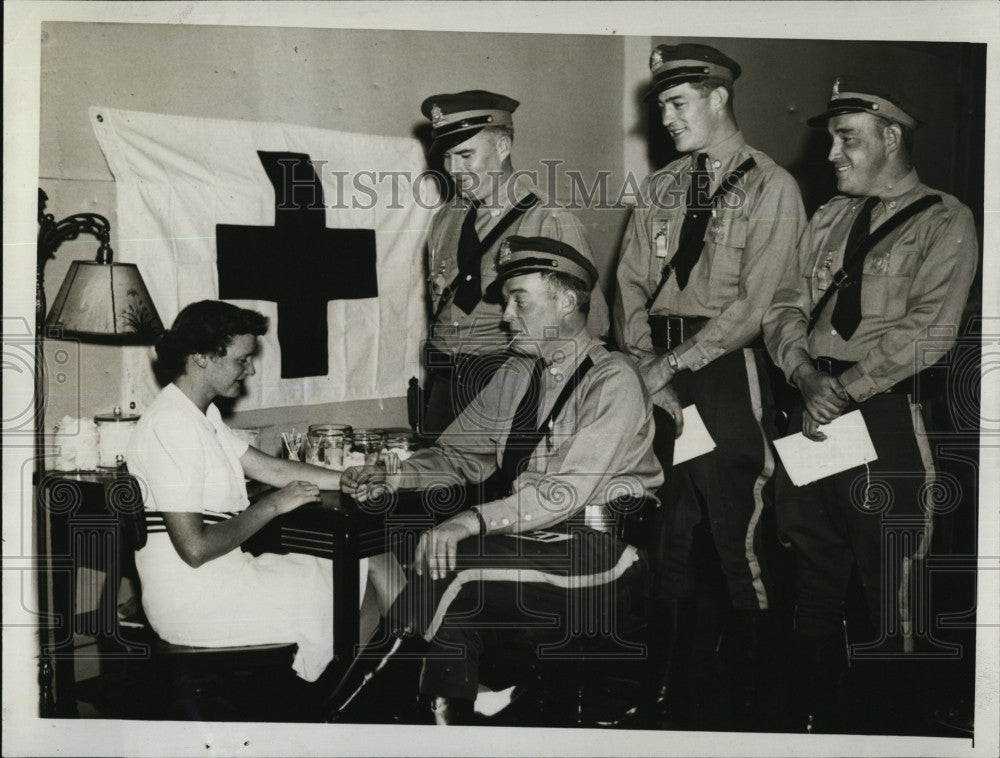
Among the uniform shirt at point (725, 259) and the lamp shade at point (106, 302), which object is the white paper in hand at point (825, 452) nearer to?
the uniform shirt at point (725, 259)

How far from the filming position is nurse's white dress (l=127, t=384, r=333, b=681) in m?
2.16

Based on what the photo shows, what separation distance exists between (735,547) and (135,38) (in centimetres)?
193

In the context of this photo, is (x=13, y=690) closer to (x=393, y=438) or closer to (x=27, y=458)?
(x=27, y=458)

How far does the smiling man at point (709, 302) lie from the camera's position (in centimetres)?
220

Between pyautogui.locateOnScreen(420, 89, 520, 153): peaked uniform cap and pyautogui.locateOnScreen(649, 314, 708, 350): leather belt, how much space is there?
62 cm

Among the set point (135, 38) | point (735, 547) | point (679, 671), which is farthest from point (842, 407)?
point (135, 38)

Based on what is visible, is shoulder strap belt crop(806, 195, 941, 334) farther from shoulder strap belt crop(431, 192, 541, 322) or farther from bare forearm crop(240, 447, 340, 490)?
bare forearm crop(240, 447, 340, 490)

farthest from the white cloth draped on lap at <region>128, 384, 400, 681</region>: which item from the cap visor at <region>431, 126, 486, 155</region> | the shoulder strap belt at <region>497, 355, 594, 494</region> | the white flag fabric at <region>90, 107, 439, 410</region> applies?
the cap visor at <region>431, 126, 486, 155</region>

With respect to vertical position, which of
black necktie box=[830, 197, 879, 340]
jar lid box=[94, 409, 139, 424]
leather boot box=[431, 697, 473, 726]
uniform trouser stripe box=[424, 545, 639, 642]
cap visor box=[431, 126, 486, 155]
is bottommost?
leather boot box=[431, 697, 473, 726]

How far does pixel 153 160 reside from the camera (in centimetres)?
219

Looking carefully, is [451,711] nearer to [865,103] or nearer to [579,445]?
[579,445]

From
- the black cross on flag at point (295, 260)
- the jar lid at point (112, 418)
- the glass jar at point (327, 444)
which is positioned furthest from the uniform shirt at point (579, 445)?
the jar lid at point (112, 418)

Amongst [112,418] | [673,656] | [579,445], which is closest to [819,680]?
[673,656]

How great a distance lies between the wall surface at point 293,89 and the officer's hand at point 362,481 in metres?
0.21
